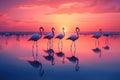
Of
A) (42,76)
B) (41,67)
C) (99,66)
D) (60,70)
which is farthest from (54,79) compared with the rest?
(99,66)

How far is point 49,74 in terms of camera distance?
387 inches

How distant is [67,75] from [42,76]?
36.6 inches

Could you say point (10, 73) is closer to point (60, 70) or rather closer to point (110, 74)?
point (60, 70)

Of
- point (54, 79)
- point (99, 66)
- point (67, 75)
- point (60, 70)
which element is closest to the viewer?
point (54, 79)

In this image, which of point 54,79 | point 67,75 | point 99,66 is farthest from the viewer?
point 99,66

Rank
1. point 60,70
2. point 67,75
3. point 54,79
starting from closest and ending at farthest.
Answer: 1. point 54,79
2. point 67,75
3. point 60,70

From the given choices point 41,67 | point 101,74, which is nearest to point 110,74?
point 101,74

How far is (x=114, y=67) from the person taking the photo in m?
11.1

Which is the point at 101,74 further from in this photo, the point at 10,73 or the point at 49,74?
the point at 10,73

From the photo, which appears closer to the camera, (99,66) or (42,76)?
(42,76)

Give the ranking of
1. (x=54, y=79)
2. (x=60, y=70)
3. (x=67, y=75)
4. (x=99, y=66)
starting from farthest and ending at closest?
1. (x=99, y=66)
2. (x=60, y=70)
3. (x=67, y=75)
4. (x=54, y=79)

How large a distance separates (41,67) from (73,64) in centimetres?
162

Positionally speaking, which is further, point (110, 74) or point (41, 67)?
point (41, 67)

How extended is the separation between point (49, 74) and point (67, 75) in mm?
697
